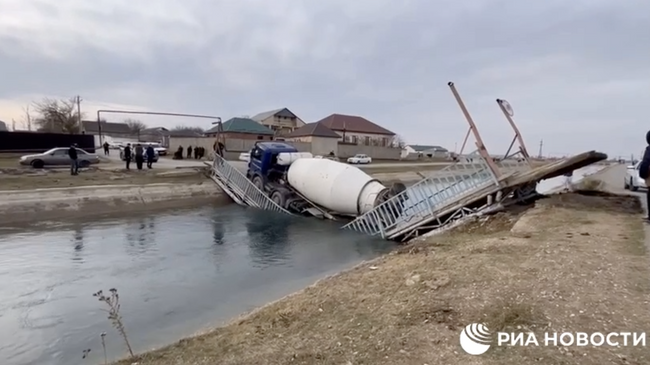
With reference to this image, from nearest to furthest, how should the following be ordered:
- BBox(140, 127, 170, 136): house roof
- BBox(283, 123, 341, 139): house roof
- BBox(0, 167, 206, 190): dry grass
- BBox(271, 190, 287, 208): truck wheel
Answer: BBox(271, 190, 287, 208): truck wheel
BBox(0, 167, 206, 190): dry grass
BBox(283, 123, 341, 139): house roof
BBox(140, 127, 170, 136): house roof

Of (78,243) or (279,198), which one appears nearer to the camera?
(78,243)

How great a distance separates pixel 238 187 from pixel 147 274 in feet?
35.8

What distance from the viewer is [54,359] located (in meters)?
4.77

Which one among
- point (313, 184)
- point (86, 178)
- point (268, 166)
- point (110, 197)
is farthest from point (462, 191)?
point (86, 178)

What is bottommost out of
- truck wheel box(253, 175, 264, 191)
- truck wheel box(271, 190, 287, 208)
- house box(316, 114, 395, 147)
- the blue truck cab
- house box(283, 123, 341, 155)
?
truck wheel box(271, 190, 287, 208)

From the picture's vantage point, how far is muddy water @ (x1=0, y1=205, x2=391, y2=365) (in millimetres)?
5367

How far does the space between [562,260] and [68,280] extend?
28.8 feet

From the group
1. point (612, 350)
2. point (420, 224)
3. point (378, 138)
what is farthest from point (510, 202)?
point (378, 138)

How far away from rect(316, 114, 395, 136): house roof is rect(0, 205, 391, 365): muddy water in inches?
2311

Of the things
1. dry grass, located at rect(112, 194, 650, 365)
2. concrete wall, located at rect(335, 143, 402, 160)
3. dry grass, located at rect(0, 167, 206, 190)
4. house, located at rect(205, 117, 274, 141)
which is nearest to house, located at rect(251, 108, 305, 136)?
house, located at rect(205, 117, 274, 141)

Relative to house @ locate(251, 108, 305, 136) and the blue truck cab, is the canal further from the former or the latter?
house @ locate(251, 108, 305, 136)

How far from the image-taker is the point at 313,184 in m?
14.3

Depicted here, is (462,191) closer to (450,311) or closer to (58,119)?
(450,311)

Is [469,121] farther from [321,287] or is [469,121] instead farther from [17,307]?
[17,307]
